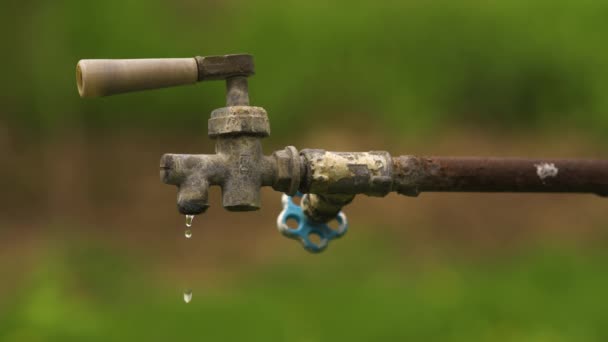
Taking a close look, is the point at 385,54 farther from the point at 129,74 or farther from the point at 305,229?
the point at 129,74

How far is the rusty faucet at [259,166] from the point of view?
84 cm

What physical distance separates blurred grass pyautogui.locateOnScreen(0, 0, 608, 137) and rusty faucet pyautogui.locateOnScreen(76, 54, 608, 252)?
208 centimetres

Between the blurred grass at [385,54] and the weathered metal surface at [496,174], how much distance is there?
206cm

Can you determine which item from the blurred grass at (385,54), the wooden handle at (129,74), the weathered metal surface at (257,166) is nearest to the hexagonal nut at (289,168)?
the weathered metal surface at (257,166)

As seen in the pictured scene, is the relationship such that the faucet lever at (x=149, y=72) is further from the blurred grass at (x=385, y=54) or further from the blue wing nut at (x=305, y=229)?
the blurred grass at (x=385, y=54)

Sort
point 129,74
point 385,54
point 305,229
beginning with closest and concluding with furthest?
1. point 129,74
2. point 305,229
3. point 385,54

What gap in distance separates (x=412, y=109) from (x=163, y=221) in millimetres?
905

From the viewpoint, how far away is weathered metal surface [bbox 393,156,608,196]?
0.92 metres

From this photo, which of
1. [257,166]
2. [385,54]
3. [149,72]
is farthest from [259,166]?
[385,54]

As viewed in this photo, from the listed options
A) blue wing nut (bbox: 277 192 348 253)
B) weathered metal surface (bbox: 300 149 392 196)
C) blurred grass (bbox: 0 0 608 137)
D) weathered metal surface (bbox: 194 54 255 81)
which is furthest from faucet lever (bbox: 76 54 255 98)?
blurred grass (bbox: 0 0 608 137)

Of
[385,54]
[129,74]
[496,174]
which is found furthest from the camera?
[385,54]

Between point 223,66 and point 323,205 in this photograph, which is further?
point 323,205

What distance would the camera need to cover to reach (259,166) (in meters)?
0.89

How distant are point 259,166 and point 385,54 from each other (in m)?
2.21
